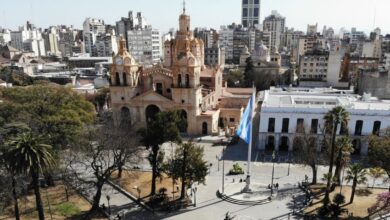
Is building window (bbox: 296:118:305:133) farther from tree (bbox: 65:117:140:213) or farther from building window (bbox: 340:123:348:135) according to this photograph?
tree (bbox: 65:117:140:213)

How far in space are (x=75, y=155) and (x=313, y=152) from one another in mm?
26172

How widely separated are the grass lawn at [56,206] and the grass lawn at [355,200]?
22.2 m

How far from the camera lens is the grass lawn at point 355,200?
107 ft

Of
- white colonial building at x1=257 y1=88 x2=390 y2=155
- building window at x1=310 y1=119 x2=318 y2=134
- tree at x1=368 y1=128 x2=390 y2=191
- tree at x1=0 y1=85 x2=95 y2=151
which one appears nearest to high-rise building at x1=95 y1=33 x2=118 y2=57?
tree at x1=0 y1=85 x2=95 y2=151

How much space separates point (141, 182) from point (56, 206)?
984 cm

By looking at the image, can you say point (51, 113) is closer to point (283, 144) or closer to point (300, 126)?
point (283, 144)

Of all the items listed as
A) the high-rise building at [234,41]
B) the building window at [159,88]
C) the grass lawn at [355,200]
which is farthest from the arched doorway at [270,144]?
the high-rise building at [234,41]

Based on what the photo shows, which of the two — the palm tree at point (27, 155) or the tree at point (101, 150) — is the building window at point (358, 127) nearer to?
the tree at point (101, 150)

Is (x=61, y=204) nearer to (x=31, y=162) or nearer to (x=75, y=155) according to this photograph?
(x=75, y=155)

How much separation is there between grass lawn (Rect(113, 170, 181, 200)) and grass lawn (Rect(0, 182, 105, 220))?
516 centimetres

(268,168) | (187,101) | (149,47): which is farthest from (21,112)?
(149,47)

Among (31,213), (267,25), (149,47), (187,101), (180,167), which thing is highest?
(267,25)

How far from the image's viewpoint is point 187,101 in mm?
56812

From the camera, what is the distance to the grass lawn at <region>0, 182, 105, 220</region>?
1297 inches
